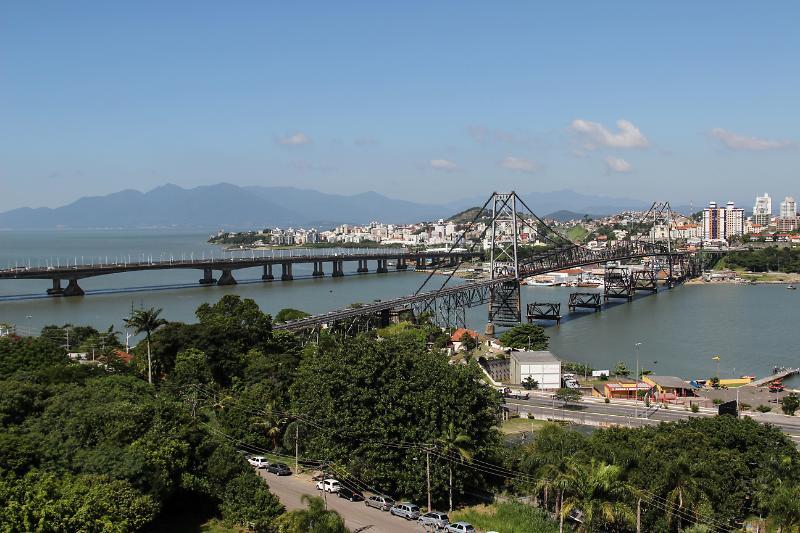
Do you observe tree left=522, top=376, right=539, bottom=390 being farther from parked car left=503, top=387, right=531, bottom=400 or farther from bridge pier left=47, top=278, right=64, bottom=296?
bridge pier left=47, top=278, right=64, bottom=296

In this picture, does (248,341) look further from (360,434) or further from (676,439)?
(676,439)

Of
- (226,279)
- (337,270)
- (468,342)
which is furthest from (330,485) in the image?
(337,270)

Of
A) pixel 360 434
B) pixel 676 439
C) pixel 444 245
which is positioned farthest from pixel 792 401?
pixel 444 245

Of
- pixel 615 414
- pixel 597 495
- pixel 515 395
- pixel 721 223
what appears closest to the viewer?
pixel 597 495

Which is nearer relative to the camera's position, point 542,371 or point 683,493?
point 683,493

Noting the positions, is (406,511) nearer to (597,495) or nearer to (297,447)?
(597,495)

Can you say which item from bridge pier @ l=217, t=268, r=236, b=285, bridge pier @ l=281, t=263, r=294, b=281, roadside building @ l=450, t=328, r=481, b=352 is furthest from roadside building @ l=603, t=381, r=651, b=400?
bridge pier @ l=281, t=263, r=294, b=281
